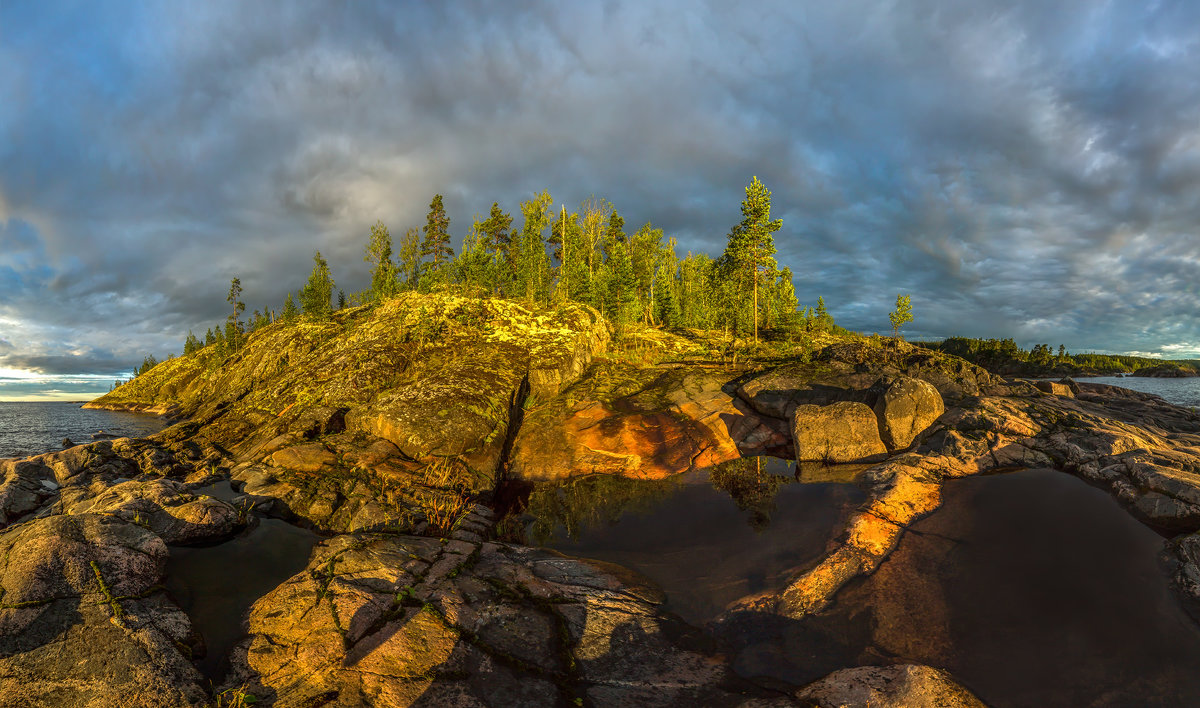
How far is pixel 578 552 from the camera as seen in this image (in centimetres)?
1279

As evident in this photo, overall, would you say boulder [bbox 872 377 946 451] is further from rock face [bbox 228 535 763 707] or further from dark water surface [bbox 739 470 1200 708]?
rock face [bbox 228 535 763 707]

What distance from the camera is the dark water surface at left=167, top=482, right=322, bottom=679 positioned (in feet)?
27.7

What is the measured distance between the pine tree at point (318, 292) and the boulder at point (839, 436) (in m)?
63.0

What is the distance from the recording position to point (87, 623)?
743 centimetres

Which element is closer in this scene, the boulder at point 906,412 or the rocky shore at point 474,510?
the rocky shore at point 474,510

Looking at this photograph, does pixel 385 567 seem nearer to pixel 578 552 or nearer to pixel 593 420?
pixel 578 552

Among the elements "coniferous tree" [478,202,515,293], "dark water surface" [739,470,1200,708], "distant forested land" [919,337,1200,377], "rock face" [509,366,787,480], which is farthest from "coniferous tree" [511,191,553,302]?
"distant forested land" [919,337,1200,377]

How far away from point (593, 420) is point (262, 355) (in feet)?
121

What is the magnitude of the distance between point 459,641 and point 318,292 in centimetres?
6716

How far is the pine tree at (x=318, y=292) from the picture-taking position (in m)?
61.3

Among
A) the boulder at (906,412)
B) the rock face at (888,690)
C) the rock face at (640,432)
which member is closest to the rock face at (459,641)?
the rock face at (888,690)

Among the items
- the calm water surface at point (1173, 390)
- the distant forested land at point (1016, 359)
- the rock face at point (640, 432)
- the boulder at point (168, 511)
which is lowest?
the boulder at point (168, 511)

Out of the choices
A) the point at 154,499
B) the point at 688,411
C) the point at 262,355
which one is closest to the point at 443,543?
the point at 154,499

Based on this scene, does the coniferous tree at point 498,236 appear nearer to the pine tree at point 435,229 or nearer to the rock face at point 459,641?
the pine tree at point 435,229
